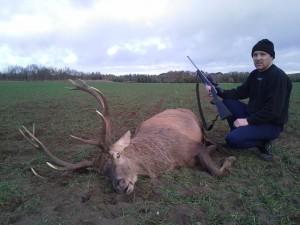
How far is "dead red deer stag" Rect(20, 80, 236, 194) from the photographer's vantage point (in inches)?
179

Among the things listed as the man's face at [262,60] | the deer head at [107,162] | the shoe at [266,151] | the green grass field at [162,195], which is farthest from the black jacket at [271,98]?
the deer head at [107,162]

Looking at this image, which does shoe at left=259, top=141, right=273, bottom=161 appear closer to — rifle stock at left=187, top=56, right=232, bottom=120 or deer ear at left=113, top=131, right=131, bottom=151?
rifle stock at left=187, top=56, right=232, bottom=120

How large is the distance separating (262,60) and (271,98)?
0.73m

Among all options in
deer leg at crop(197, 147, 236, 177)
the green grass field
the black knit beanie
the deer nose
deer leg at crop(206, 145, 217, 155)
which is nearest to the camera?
the green grass field

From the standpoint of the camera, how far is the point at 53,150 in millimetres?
6418

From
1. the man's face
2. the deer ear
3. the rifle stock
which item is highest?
the man's face

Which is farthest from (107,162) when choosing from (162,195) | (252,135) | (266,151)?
(266,151)

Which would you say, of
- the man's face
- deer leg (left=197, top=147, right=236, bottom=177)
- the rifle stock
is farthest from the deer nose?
the man's face

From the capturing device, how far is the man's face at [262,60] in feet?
18.2

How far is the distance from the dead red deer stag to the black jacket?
96 cm

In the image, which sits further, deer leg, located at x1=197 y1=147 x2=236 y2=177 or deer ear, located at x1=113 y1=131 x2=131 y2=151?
deer ear, located at x1=113 y1=131 x2=131 y2=151

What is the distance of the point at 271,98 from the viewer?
5.38 metres

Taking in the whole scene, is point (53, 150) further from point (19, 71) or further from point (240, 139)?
point (19, 71)

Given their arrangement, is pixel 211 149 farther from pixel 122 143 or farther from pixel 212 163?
pixel 122 143
